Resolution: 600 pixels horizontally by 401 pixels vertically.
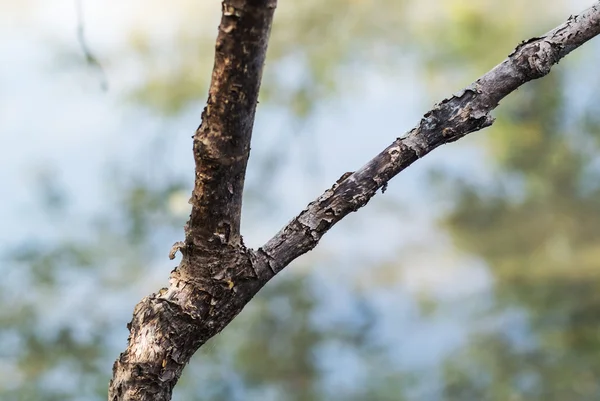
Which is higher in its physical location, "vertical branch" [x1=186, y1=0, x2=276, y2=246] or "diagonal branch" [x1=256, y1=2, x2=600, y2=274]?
"vertical branch" [x1=186, y1=0, x2=276, y2=246]

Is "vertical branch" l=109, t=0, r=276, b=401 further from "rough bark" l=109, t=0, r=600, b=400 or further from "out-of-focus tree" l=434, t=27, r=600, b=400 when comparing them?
"out-of-focus tree" l=434, t=27, r=600, b=400

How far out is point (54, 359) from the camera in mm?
1561

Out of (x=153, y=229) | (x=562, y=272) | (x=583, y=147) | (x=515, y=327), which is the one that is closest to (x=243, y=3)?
(x=153, y=229)

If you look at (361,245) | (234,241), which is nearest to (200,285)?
(234,241)

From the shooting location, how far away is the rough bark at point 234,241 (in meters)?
0.50

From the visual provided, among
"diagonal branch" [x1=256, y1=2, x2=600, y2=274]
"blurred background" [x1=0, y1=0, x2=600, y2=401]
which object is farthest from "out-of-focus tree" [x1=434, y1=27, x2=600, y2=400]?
"diagonal branch" [x1=256, y1=2, x2=600, y2=274]

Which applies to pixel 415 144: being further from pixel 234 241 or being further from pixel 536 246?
pixel 536 246

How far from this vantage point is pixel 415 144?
52cm

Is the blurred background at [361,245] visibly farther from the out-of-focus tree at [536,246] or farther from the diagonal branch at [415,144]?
the diagonal branch at [415,144]

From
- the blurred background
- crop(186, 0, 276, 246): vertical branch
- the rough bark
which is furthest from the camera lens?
the blurred background

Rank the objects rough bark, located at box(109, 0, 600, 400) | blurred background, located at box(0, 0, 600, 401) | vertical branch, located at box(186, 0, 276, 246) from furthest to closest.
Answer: blurred background, located at box(0, 0, 600, 401)
rough bark, located at box(109, 0, 600, 400)
vertical branch, located at box(186, 0, 276, 246)

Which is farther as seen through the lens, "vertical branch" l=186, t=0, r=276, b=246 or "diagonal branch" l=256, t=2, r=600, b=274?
"diagonal branch" l=256, t=2, r=600, b=274

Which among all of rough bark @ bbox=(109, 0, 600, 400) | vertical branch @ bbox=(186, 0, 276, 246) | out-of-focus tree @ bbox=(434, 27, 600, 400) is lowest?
rough bark @ bbox=(109, 0, 600, 400)

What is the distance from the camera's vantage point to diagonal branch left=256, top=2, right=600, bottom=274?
0.52 meters
